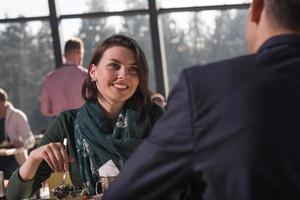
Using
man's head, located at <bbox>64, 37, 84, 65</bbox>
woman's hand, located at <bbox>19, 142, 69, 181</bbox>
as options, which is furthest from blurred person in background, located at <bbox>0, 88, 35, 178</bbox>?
woman's hand, located at <bbox>19, 142, 69, 181</bbox>

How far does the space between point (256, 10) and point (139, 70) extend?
3.76 feet

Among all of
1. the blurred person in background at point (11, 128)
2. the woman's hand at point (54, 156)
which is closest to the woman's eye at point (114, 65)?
the woman's hand at point (54, 156)

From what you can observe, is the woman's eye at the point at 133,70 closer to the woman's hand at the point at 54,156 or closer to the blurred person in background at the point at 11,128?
the woman's hand at the point at 54,156

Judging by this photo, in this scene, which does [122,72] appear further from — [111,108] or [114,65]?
[111,108]

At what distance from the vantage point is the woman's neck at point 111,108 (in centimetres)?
205

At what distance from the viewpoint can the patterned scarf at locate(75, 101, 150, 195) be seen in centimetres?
192

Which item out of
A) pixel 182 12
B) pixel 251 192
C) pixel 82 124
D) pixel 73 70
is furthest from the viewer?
pixel 182 12

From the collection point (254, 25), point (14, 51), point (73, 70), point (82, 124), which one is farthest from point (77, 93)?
point (254, 25)

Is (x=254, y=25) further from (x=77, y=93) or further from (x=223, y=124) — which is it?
(x=77, y=93)

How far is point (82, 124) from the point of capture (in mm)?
1989

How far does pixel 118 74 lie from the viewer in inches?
77.7

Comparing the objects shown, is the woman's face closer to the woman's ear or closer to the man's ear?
the woman's ear

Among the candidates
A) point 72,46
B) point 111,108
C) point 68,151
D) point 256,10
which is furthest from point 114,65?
point 72,46

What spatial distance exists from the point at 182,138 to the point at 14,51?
5.41 meters
